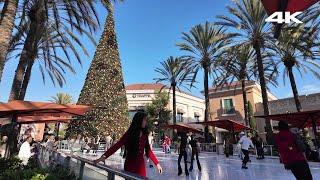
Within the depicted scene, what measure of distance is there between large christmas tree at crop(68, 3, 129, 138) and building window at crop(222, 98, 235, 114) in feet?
60.7

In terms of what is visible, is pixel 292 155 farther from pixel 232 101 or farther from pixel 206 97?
pixel 232 101

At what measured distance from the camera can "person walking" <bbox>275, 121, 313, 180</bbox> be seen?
5.46m

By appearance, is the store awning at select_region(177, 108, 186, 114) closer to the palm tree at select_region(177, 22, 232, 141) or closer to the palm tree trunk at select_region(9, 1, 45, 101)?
the palm tree at select_region(177, 22, 232, 141)

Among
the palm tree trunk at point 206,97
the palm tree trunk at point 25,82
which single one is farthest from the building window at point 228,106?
the palm tree trunk at point 25,82

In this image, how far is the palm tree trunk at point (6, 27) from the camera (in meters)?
9.06

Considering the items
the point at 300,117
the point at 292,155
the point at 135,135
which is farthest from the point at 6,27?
the point at 300,117

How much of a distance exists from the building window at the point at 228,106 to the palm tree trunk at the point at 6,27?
36.5 metres

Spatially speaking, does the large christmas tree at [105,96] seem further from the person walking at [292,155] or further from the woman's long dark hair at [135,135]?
the woman's long dark hair at [135,135]

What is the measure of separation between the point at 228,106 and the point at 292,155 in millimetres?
38572

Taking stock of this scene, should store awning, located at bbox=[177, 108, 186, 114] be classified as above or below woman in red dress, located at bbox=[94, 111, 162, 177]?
above

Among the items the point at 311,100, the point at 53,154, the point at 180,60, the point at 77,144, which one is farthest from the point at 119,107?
the point at 53,154

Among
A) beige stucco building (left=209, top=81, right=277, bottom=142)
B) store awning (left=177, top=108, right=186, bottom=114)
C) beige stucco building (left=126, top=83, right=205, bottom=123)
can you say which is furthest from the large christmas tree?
store awning (left=177, top=108, right=186, bottom=114)

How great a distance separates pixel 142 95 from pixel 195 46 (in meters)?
20.1

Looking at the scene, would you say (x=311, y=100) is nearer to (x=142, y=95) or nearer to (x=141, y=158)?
(x=142, y=95)
